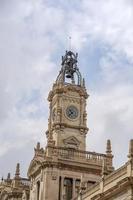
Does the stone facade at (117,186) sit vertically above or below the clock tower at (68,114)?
below

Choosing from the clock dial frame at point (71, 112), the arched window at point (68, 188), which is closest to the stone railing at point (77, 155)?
the arched window at point (68, 188)

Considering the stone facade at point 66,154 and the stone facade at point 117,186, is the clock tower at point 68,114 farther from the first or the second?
the stone facade at point 117,186

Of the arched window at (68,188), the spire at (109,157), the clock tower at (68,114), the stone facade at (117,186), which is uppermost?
the clock tower at (68,114)

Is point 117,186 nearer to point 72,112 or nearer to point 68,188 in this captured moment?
point 68,188

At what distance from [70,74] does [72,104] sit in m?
4.61

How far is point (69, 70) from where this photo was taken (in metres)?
72.9

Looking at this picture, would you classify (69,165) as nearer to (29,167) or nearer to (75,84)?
(29,167)

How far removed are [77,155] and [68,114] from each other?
21.2 feet

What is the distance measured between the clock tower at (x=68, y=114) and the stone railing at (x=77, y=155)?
2.26 metres

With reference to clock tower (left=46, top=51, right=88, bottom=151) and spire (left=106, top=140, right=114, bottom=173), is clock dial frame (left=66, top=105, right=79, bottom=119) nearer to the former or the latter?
clock tower (left=46, top=51, right=88, bottom=151)

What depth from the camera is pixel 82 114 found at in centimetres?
6969

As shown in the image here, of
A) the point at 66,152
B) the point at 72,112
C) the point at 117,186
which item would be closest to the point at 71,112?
the point at 72,112

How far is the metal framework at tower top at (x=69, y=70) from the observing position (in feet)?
236

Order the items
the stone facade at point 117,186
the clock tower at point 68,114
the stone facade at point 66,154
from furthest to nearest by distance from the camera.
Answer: the clock tower at point 68,114, the stone facade at point 66,154, the stone facade at point 117,186
